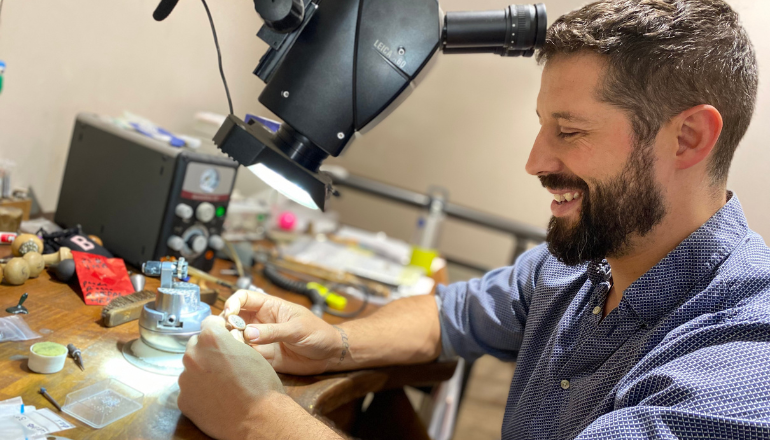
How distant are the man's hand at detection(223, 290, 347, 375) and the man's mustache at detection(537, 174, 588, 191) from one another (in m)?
0.46

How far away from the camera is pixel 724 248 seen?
0.83 meters

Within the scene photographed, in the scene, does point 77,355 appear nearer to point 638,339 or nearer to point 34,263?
point 34,263

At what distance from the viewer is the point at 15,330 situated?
80 centimetres

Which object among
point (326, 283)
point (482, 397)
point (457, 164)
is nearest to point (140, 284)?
point (326, 283)

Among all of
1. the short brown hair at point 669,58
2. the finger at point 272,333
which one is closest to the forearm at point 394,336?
the finger at point 272,333

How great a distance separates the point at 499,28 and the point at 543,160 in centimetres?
32

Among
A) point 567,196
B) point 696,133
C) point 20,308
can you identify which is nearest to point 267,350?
point 20,308

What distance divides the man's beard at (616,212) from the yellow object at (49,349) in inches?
30.5

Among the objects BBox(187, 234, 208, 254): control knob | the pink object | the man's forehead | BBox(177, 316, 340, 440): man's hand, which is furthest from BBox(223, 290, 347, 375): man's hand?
the pink object

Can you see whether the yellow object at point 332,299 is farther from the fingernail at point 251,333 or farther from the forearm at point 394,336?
the fingernail at point 251,333

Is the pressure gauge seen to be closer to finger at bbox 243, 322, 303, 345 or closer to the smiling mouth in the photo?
finger at bbox 243, 322, 303, 345

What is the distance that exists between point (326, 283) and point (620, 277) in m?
0.78

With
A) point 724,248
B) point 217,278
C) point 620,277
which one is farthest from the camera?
point 217,278

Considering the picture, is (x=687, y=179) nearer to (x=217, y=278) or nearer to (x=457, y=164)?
(x=217, y=278)
